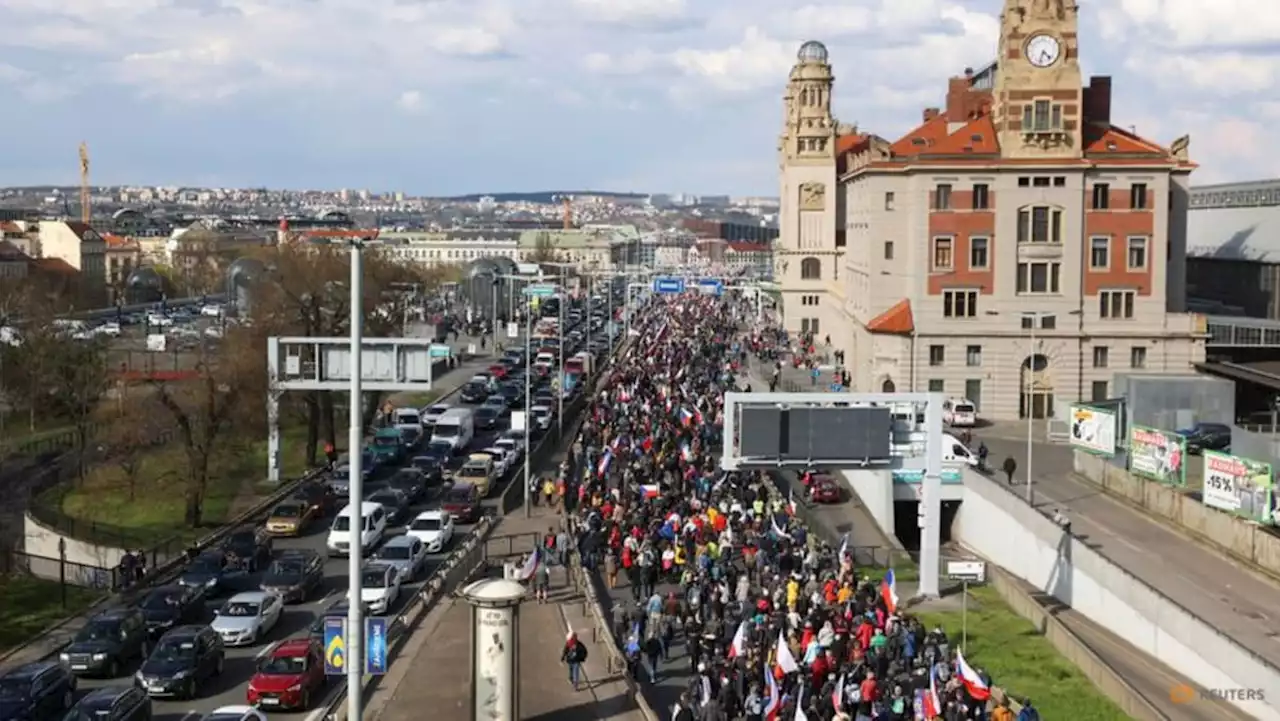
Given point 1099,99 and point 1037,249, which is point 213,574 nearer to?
point 1037,249

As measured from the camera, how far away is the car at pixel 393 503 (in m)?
46.4

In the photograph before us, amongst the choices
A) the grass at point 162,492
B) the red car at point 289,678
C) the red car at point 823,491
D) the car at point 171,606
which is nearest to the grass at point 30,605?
the car at point 171,606

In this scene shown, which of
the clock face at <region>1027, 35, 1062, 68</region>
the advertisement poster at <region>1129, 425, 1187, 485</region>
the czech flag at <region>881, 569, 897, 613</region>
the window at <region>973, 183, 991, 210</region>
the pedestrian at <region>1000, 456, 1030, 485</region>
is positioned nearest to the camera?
the czech flag at <region>881, 569, 897, 613</region>

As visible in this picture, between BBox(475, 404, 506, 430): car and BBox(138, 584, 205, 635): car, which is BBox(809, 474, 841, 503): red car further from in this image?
BBox(138, 584, 205, 635): car

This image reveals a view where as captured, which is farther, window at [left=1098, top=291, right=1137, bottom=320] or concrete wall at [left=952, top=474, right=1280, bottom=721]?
window at [left=1098, top=291, right=1137, bottom=320]

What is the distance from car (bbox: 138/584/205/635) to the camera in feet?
109

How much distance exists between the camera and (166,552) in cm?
4472

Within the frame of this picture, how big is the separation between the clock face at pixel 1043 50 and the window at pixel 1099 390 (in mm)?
15142

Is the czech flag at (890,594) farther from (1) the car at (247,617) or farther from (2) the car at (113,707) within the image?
(2) the car at (113,707)

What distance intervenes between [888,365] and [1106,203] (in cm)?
1265

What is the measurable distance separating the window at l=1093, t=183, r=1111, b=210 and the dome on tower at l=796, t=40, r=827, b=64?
58621mm

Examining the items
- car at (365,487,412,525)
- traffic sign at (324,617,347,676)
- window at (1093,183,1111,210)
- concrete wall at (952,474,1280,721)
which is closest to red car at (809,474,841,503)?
concrete wall at (952,474,1280,721)

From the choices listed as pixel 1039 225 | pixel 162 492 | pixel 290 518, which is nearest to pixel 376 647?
pixel 290 518

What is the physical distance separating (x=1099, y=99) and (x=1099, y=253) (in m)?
10.0
